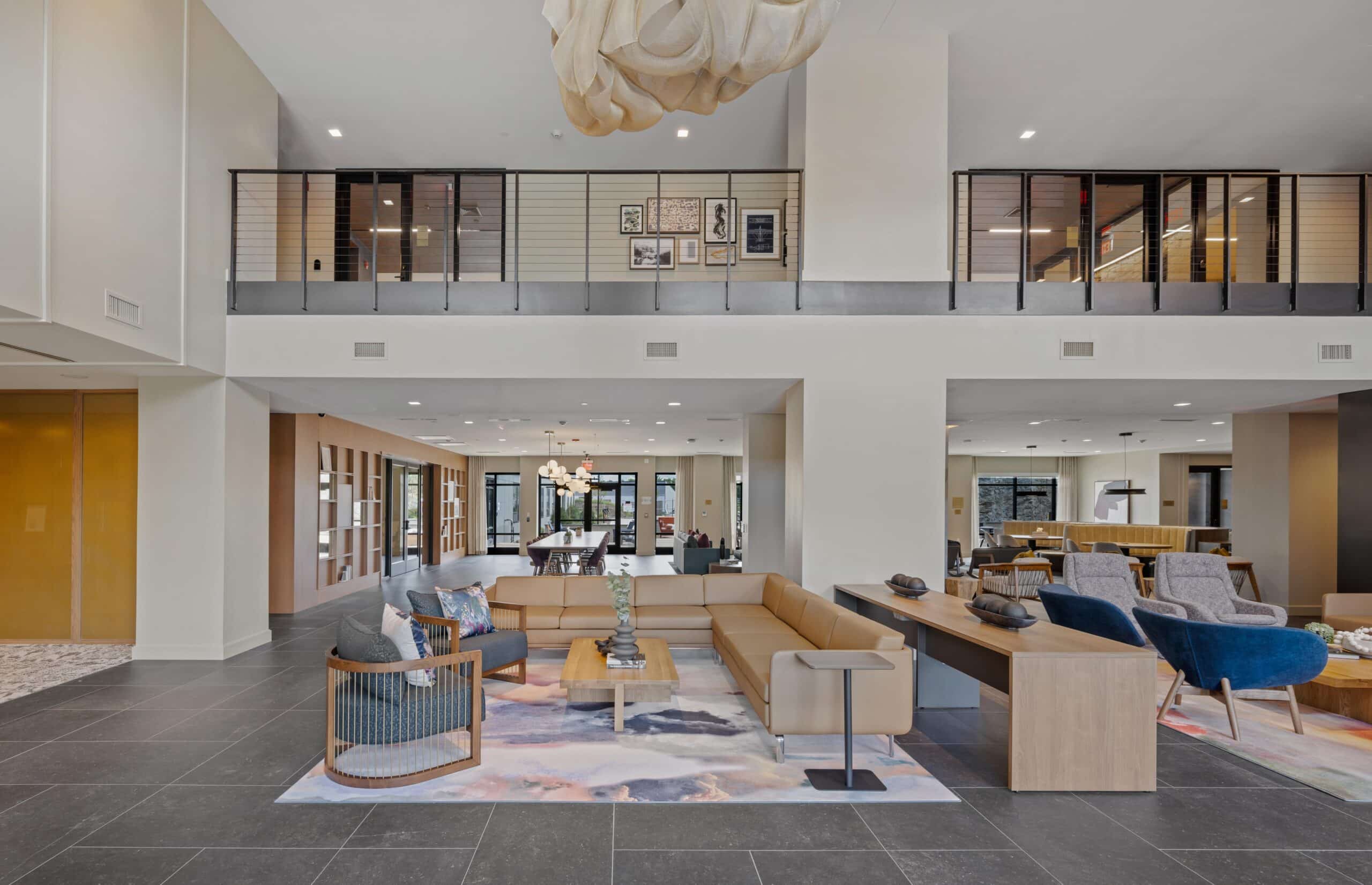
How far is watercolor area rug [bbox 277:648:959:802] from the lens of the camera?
144 inches

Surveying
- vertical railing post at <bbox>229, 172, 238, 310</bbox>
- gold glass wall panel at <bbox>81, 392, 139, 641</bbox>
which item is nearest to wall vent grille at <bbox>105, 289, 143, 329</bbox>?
vertical railing post at <bbox>229, 172, 238, 310</bbox>

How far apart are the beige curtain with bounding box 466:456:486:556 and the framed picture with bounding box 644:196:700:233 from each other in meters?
11.1

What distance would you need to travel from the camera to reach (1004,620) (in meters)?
4.22

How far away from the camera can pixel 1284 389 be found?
22.9ft

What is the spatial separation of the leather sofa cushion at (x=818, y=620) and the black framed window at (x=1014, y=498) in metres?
16.4

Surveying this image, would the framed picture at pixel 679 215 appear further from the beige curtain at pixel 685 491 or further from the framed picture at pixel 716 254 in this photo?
the beige curtain at pixel 685 491

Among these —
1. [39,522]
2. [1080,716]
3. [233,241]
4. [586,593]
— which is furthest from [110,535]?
[1080,716]

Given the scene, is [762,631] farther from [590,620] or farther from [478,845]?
[478,845]

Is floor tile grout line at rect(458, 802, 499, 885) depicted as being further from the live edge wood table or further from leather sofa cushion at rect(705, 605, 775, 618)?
leather sofa cushion at rect(705, 605, 775, 618)

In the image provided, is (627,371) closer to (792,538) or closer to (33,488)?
(792,538)

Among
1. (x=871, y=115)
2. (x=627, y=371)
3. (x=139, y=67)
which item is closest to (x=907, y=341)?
(x=871, y=115)

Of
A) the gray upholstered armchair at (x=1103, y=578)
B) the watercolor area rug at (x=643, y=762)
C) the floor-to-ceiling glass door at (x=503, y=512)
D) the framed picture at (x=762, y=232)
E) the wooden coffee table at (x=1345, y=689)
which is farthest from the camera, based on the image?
the floor-to-ceiling glass door at (x=503, y=512)

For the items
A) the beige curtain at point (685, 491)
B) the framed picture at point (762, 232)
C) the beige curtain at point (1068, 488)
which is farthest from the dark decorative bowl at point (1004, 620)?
the beige curtain at point (1068, 488)

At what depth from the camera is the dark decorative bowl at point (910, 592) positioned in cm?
541
